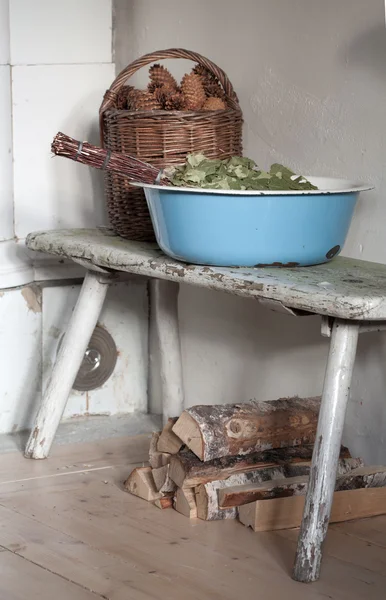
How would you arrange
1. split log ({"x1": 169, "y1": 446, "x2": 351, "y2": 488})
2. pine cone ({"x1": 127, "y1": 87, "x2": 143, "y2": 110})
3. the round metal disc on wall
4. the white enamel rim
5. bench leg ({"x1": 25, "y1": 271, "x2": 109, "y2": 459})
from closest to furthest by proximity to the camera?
the white enamel rim
split log ({"x1": 169, "y1": 446, "x2": 351, "y2": 488})
pine cone ({"x1": 127, "y1": 87, "x2": 143, "y2": 110})
bench leg ({"x1": 25, "y1": 271, "x2": 109, "y2": 459})
the round metal disc on wall

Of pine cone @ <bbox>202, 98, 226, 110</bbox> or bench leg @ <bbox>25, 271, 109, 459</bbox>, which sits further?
bench leg @ <bbox>25, 271, 109, 459</bbox>

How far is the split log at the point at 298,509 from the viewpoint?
204 cm

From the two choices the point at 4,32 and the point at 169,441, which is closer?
the point at 169,441

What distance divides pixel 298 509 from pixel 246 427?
21cm

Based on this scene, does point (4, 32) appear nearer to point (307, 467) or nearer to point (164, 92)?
point (164, 92)

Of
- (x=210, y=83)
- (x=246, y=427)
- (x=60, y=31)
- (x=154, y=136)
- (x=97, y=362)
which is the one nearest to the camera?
(x=246, y=427)

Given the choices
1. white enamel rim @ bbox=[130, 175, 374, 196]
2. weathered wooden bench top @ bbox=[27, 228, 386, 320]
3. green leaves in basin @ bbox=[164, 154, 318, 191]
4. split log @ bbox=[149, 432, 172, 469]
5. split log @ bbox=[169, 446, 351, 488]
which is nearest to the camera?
weathered wooden bench top @ bbox=[27, 228, 386, 320]

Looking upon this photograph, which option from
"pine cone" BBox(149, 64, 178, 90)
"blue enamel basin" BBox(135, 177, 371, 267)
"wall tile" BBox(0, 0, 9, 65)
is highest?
"wall tile" BBox(0, 0, 9, 65)

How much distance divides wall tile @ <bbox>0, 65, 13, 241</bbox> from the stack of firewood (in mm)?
800

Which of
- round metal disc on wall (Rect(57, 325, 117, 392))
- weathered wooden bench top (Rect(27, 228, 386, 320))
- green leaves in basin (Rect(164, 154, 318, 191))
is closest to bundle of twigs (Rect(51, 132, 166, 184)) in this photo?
green leaves in basin (Rect(164, 154, 318, 191))

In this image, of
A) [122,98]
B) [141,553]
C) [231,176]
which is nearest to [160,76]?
[122,98]

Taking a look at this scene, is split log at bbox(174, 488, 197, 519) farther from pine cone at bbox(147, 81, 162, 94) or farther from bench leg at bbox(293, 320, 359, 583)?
pine cone at bbox(147, 81, 162, 94)

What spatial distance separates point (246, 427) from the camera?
7.06 feet

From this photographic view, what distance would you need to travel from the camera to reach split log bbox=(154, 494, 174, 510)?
219 cm
